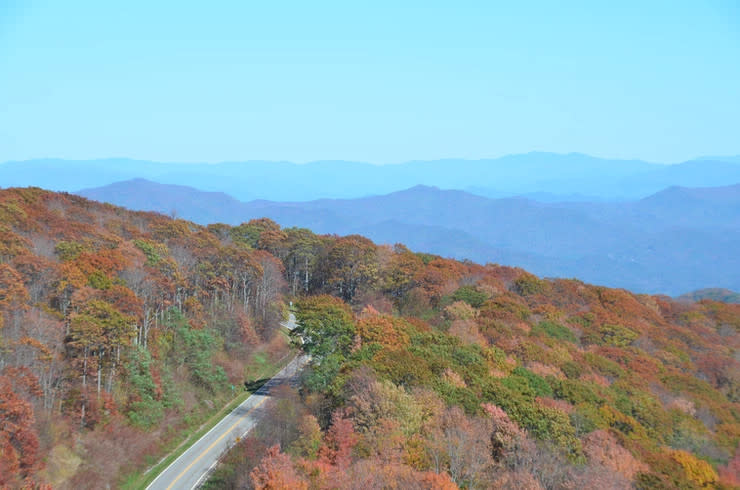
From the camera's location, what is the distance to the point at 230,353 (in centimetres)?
3384

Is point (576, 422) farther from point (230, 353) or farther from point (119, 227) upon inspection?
point (119, 227)

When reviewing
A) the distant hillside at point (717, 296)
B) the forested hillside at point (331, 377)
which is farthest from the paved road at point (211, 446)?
the distant hillside at point (717, 296)

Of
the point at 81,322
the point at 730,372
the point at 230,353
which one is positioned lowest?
the point at 730,372

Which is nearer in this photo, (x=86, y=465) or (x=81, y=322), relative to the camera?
(x=86, y=465)

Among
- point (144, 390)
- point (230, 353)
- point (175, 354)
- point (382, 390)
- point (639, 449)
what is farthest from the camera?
point (230, 353)

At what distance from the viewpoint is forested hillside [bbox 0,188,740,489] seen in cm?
1859

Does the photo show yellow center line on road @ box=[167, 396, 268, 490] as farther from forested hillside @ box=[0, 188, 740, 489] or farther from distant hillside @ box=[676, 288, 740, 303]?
distant hillside @ box=[676, 288, 740, 303]

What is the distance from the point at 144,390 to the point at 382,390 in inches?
461

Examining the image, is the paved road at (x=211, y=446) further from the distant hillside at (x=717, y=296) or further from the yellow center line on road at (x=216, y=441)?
the distant hillside at (x=717, y=296)

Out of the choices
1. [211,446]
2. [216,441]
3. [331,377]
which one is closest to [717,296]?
[331,377]

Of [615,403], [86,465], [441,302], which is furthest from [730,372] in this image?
[86,465]

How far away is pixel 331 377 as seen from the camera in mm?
24266

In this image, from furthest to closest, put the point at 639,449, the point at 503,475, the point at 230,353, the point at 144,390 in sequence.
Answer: the point at 230,353 → the point at 144,390 → the point at 639,449 → the point at 503,475

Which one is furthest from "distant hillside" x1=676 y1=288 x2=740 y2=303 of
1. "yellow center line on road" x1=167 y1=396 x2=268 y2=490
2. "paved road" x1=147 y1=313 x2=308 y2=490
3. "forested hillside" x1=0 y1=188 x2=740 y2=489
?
"yellow center line on road" x1=167 y1=396 x2=268 y2=490
